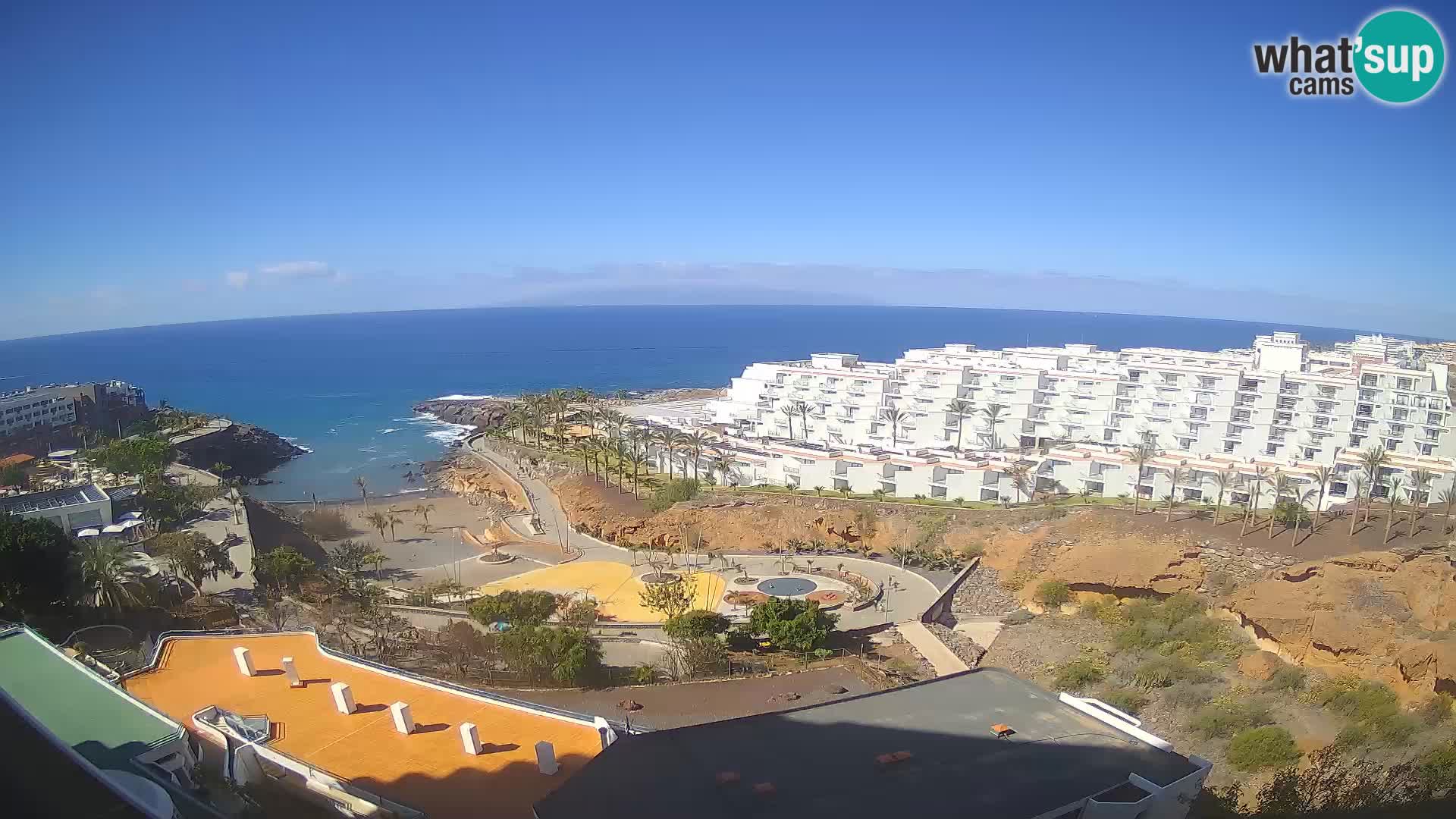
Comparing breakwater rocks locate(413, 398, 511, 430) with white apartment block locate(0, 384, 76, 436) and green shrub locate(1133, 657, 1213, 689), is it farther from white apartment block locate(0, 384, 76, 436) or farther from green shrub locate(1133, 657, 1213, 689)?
green shrub locate(1133, 657, 1213, 689)

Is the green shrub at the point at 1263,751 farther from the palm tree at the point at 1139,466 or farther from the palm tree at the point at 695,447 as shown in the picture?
the palm tree at the point at 695,447

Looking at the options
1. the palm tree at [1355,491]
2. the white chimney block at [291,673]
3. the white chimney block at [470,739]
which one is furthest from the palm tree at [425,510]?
the palm tree at [1355,491]

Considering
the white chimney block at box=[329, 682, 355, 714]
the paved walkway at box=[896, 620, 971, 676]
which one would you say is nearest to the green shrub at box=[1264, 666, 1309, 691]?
the paved walkway at box=[896, 620, 971, 676]

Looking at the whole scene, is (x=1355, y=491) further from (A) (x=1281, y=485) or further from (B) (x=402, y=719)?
(B) (x=402, y=719)

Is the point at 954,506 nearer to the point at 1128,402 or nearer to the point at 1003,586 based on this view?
the point at 1003,586

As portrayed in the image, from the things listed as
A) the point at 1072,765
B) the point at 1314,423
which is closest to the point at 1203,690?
the point at 1072,765

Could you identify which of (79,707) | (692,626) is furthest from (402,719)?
(692,626)
